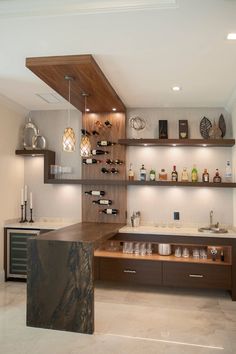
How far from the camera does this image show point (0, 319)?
3.26 meters

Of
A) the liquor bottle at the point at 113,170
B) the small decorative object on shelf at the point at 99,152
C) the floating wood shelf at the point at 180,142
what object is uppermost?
the floating wood shelf at the point at 180,142

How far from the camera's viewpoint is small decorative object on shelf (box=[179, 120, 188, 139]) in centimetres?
460

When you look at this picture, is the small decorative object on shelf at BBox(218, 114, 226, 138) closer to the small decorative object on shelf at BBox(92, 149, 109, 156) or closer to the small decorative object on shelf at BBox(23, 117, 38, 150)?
the small decorative object on shelf at BBox(92, 149, 109, 156)

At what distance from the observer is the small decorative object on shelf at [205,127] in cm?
460

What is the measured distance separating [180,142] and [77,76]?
1.85m

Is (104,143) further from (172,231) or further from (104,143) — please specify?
(172,231)

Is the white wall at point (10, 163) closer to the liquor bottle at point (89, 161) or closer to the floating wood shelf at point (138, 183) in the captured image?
the floating wood shelf at point (138, 183)

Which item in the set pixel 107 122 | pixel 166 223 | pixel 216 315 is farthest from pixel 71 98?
pixel 216 315

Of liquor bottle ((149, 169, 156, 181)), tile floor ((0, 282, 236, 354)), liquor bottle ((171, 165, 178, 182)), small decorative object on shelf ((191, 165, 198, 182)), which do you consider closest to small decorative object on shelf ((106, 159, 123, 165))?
liquor bottle ((149, 169, 156, 181))

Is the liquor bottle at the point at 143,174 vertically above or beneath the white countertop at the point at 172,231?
above

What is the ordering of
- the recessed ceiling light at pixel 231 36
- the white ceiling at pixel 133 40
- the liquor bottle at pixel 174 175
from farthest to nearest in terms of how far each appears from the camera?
the liquor bottle at pixel 174 175
the recessed ceiling light at pixel 231 36
the white ceiling at pixel 133 40

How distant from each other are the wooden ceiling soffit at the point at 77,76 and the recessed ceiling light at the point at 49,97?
13.1 inches

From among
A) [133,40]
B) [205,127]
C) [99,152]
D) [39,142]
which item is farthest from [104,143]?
[133,40]

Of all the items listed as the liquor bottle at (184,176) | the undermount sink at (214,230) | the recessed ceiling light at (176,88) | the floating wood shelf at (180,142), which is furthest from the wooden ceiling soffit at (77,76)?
the undermount sink at (214,230)
